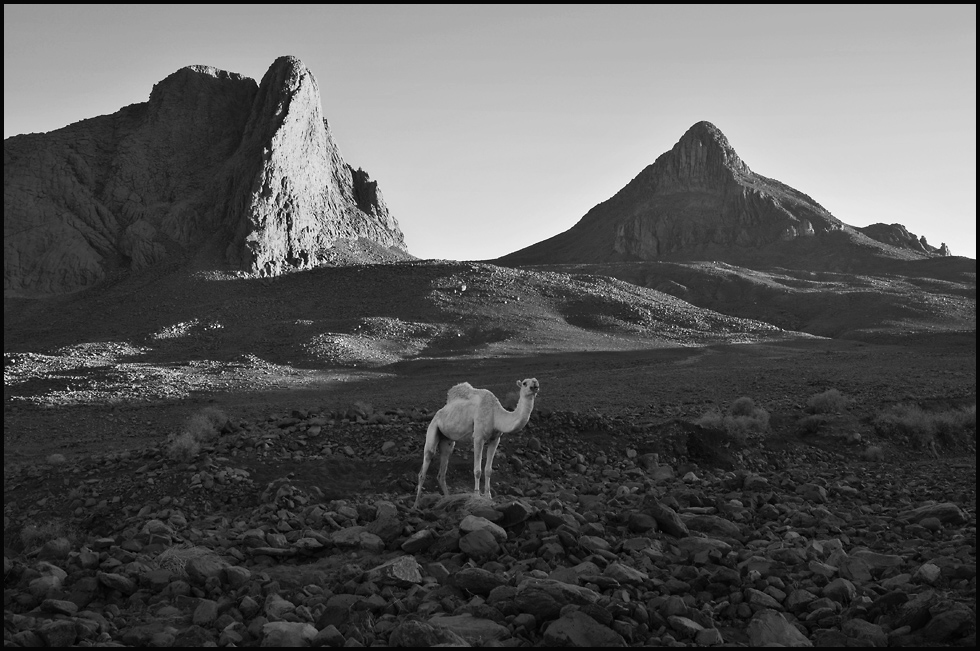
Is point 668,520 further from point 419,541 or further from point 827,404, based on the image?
point 827,404

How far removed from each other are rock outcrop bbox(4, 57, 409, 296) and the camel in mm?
73217

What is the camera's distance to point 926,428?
766 inches

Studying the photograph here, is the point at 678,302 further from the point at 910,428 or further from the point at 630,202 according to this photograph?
the point at 630,202

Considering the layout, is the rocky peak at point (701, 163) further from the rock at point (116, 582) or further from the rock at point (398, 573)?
the rock at point (116, 582)

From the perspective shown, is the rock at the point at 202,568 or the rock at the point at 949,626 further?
the rock at the point at 202,568

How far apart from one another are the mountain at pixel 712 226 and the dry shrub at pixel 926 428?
123 m

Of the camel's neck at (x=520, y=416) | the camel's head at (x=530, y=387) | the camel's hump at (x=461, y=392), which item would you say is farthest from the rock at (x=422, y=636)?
the camel's hump at (x=461, y=392)

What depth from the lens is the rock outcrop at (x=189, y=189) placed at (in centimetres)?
8225

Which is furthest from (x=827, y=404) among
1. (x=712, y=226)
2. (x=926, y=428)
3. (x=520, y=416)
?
(x=712, y=226)

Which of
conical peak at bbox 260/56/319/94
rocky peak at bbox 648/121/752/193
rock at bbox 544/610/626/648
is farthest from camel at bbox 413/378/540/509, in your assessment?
rocky peak at bbox 648/121/752/193

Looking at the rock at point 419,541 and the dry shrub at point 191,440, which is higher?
the dry shrub at point 191,440

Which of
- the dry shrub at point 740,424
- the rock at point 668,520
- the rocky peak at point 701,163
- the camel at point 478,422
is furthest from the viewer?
the rocky peak at point 701,163

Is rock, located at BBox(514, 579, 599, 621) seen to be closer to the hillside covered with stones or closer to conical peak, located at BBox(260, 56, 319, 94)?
the hillside covered with stones

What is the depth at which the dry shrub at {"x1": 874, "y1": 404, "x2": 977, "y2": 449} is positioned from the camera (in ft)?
63.2
